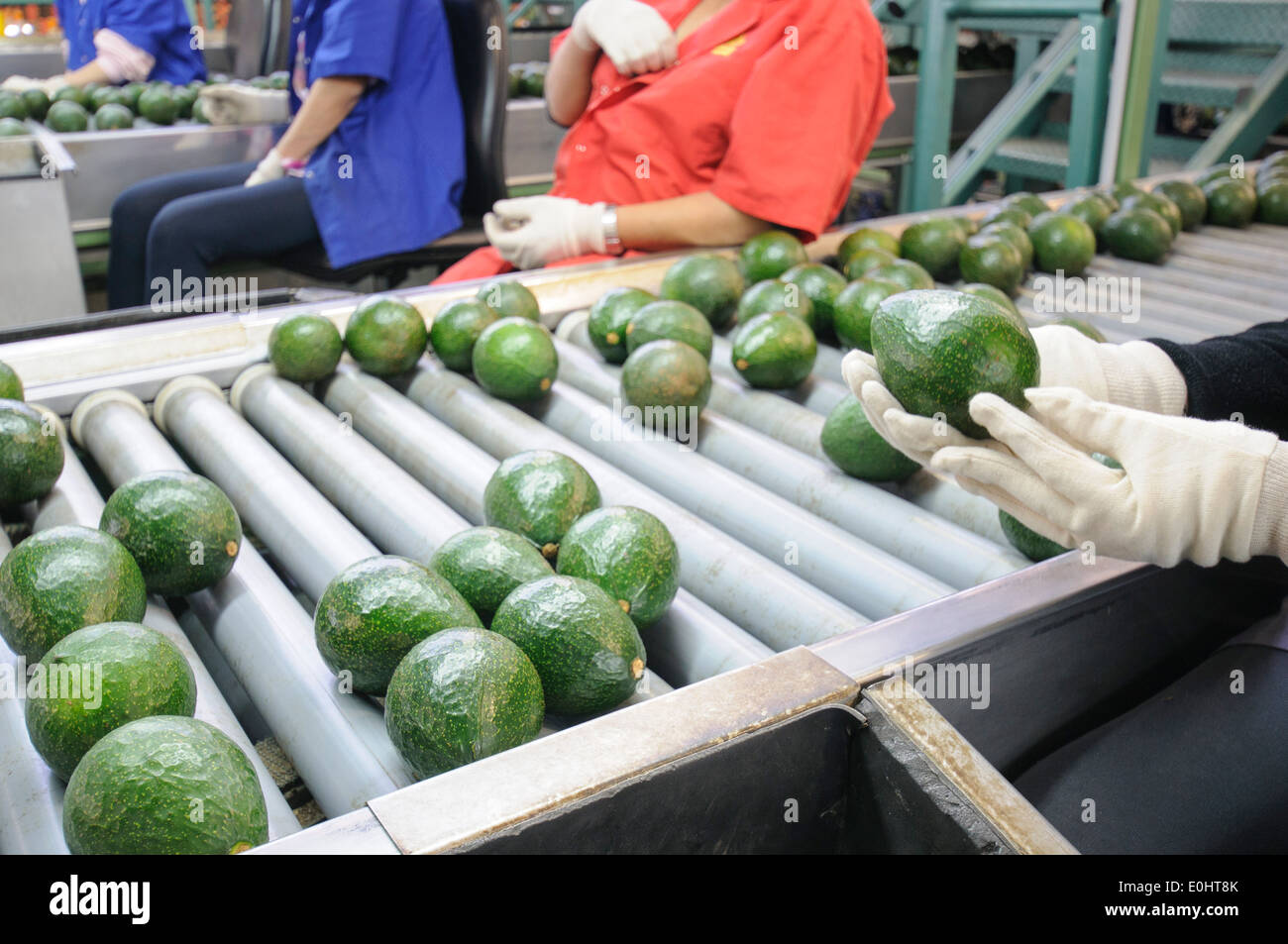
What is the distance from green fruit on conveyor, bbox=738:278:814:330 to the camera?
7.51 ft

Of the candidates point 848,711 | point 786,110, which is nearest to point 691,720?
point 848,711

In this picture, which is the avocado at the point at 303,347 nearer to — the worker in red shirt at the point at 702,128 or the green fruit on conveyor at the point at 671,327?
the green fruit on conveyor at the point at 671,327

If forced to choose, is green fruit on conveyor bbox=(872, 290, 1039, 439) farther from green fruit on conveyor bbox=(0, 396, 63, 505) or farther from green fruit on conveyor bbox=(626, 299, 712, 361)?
green fruit on conveyor bbox=(0, 396, 63, 505)

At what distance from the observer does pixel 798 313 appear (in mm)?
2289

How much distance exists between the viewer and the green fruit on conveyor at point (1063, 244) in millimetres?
2898

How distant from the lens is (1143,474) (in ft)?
4.13

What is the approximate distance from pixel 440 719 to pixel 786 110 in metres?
2.38

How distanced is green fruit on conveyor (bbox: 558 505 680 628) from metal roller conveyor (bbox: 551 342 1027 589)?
457 millimetres

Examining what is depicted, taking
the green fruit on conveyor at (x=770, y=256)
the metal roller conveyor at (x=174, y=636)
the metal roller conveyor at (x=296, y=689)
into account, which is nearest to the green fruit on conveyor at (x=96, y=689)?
the metal roller conveyor at (x=174, y=636)

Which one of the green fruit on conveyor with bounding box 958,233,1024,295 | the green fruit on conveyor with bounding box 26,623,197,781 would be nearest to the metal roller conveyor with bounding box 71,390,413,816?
the green fruit on conveyor with bounding box 26,623,197,781

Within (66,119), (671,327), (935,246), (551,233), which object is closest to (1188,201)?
(935,246)

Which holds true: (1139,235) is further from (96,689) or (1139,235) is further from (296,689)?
(96,689)

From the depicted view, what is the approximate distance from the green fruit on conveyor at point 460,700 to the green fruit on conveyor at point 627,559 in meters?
0.23

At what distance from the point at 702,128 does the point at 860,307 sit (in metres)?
1.26
